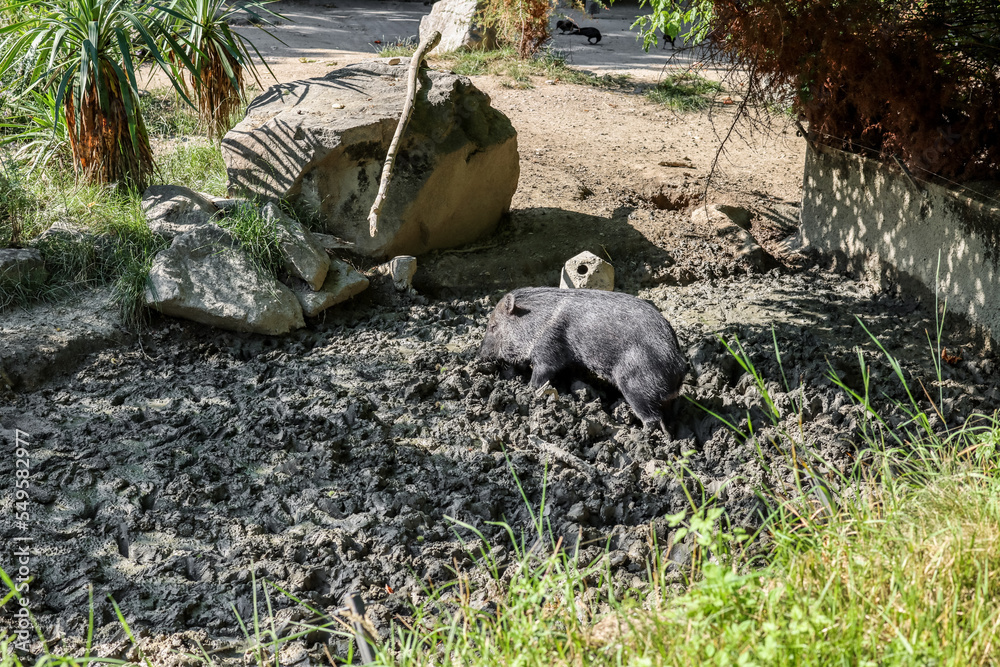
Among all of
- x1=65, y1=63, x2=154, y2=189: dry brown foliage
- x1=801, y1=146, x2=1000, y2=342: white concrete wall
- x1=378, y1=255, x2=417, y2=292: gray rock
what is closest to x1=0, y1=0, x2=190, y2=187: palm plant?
x1=65, y1=63, x2=154, y2=189: dry brown foliage

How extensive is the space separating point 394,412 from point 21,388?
1.84m

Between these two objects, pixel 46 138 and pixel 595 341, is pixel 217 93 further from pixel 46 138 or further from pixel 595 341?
pixel 595 341

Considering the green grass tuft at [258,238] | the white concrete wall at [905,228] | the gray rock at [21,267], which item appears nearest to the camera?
the white concrete wall at [905,228]

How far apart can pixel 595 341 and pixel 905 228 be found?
7.25 feet

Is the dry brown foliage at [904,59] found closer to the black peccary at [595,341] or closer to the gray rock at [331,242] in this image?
the black peccary at [595,341]

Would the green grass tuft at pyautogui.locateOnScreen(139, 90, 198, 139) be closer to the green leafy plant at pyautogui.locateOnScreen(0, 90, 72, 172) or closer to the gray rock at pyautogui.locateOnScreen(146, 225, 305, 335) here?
the green leafy plant at pyautogui.locateOnScreen(0, 90, 72, 172)

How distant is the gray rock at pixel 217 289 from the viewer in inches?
171

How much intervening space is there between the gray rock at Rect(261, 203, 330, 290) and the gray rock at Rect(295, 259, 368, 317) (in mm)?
54

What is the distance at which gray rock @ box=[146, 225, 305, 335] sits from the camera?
4.34 meters

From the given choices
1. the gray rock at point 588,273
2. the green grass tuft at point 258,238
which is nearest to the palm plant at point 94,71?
the green grass tuft at point 258,238

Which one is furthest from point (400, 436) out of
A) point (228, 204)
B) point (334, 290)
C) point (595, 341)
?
point (228, 204)

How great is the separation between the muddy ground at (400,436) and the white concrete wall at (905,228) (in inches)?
7.1

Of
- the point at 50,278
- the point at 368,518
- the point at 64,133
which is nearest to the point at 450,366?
the point at 368,518

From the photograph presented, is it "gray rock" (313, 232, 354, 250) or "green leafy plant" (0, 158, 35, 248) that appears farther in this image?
"gray rock" (313, 232, 354, 250)
